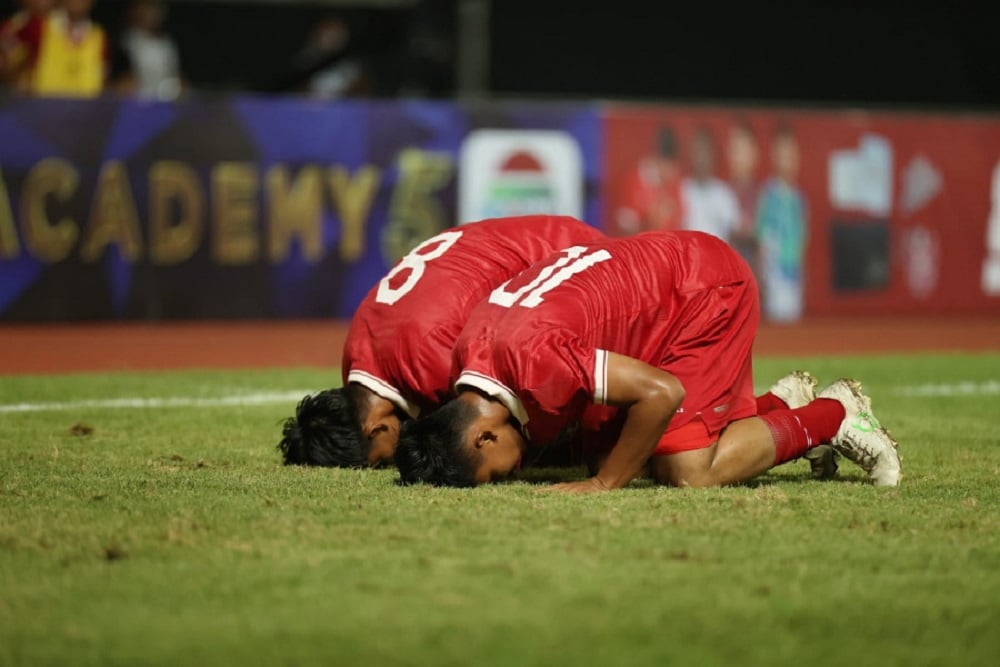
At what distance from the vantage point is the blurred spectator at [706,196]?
14734mm

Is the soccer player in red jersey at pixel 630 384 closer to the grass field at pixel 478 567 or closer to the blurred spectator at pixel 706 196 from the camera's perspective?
the grass field at pixel 478 567

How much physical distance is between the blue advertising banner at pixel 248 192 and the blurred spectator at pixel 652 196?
0.32 meters

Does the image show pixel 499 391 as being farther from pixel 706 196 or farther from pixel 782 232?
pixel 782 232

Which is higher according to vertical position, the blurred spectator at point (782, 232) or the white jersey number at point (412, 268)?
the white jersey number at point (412, 268)

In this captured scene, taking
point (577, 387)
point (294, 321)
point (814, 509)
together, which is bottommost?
point (294, 321)

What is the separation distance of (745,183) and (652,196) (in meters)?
1.02

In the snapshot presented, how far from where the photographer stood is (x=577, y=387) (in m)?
5.35

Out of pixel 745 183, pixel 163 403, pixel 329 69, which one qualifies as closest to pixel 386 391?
pixel 163 403

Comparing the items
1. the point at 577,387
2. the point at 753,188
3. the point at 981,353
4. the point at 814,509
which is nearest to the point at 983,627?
the point at 814,509

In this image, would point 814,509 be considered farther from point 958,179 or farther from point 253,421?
point 958,179

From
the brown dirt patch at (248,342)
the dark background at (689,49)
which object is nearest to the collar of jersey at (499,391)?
the brown dirt patch at (248,342)

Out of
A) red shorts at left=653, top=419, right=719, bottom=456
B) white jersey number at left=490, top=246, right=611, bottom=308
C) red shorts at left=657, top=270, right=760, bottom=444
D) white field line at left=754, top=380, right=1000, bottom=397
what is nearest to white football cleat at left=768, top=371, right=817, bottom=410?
red shorts at left=657, top=270, right=760, bottom=444

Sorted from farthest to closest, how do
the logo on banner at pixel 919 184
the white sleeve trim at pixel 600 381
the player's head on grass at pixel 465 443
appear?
the logo on banner at pixel 919 184, the player's head on grass at pixel 465 443, the white sleeve trim at pixel 600 381

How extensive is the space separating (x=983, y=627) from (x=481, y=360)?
222cm
